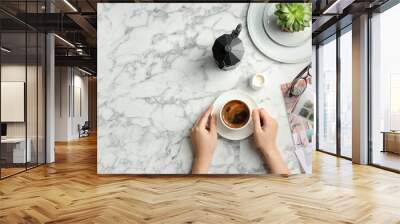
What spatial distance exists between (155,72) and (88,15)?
249cm

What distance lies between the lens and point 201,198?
14.9 ft

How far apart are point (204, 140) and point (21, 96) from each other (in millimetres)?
3344

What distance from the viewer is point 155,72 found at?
5969 millimetres

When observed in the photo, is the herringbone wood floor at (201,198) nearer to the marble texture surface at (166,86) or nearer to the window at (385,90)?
the marble texture surface at (166,86)

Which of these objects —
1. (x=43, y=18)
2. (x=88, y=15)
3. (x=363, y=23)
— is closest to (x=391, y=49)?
(x=363, y=23)

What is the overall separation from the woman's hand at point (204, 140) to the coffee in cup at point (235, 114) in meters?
0.21

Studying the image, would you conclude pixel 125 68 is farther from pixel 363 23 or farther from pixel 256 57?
pixel 363 23

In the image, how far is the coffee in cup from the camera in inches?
229

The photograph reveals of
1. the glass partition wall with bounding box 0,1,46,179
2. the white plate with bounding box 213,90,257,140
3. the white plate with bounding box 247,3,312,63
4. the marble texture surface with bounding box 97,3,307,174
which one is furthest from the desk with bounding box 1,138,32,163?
the white plate with bounding box 247,3,312,63

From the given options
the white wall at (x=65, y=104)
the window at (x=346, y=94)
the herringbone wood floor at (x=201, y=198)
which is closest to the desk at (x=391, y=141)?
the herringbone wood floor at (x=201, y=198)

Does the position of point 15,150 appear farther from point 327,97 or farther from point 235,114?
point 327,97

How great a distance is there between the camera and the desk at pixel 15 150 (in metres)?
5.96

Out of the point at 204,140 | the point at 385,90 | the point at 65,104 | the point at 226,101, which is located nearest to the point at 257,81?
the point at 226,101

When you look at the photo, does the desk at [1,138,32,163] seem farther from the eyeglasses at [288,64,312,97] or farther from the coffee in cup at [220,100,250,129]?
the eyeglasses at [288,64,312,97]
